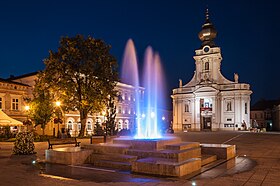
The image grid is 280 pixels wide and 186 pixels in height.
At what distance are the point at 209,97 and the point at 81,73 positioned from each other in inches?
1604

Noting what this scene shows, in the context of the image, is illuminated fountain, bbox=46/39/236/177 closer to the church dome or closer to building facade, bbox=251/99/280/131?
the church dome

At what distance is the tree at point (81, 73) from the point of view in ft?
112

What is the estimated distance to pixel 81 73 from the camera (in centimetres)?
3506

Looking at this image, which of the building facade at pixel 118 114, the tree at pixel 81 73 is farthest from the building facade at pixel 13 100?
the tree at pixel 81 73

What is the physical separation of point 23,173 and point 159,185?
18.0ft

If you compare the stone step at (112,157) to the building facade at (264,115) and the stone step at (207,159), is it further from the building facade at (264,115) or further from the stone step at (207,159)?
the building facade at (264,115)

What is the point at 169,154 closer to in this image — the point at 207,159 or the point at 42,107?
the point at 207,159

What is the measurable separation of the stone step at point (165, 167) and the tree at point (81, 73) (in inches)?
938

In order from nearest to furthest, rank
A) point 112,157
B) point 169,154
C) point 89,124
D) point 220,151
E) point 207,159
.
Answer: point 169,154 < point 112,157 < point 207,159 < point 220,151 < point 89,124

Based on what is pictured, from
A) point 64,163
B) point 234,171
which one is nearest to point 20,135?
point 64,163

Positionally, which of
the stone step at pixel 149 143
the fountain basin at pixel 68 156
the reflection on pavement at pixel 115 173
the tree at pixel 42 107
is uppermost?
the tree at pixel 42 107

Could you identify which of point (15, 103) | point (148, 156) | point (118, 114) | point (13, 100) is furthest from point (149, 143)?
point (118, 114)

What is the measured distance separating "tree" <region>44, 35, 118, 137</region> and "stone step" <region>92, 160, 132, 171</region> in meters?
21.5

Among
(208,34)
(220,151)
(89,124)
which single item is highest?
(208,34)
